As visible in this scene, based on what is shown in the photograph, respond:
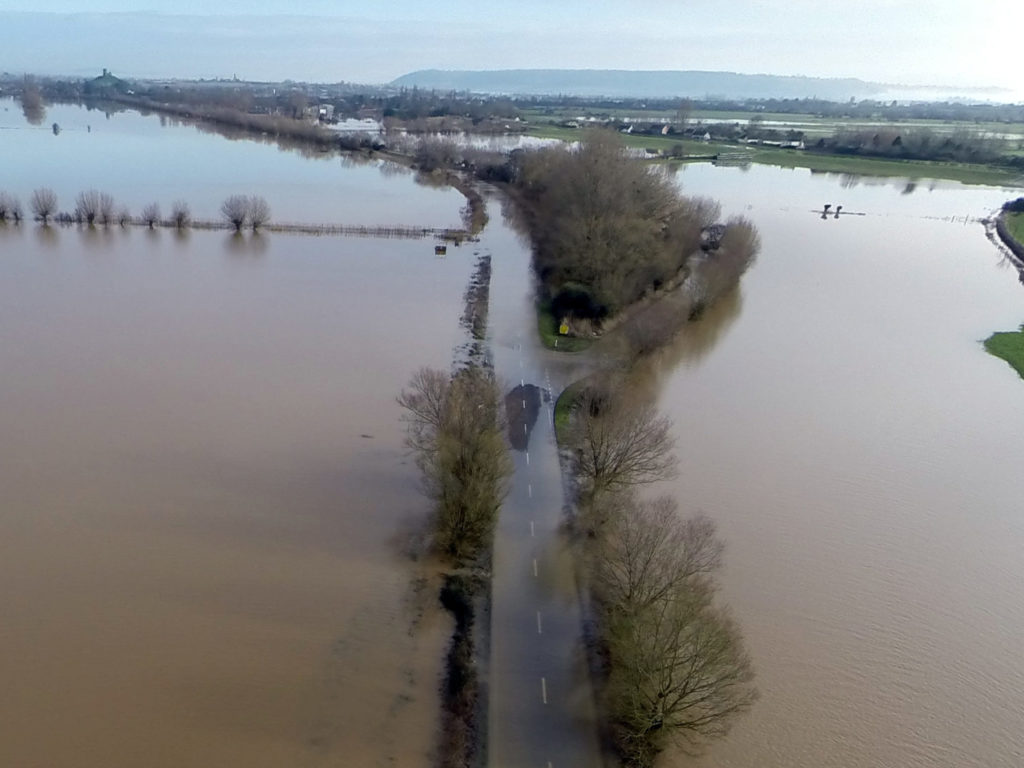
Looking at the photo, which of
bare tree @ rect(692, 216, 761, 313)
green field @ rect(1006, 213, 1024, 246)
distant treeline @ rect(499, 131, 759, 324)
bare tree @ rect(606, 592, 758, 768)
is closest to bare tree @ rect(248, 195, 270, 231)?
distant treeline @ rect(499, 131, 759, 324)

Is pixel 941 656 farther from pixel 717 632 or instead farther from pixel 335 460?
pixel 335 460

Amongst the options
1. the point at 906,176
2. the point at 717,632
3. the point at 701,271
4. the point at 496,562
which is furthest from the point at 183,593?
the point at 906,176

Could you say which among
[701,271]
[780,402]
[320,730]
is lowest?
[320,730]

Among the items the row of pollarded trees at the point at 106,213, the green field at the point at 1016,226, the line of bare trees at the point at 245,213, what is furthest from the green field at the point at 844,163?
→ the row of pollarded trees at the point at 106,213

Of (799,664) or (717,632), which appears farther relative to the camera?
(799,664)

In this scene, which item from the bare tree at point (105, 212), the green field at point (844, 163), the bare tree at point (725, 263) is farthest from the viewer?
the green field at point (844, 163)

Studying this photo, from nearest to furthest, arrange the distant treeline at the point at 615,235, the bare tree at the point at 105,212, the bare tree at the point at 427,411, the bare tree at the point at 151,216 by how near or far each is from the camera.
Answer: the bare tree at the point at 427,411
the distant treeline at the point at 615,235
the bare tree at the point at 105,212
the bare tree at the point at 151,216

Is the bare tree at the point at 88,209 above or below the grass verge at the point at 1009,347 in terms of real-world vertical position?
above

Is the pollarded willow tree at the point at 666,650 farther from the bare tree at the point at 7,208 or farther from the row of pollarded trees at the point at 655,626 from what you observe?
the bare tree at the point at 7,208

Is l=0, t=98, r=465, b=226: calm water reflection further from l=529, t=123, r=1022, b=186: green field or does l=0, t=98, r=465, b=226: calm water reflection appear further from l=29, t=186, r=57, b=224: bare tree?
l=529, t=123, r=1022, b=186: green field
